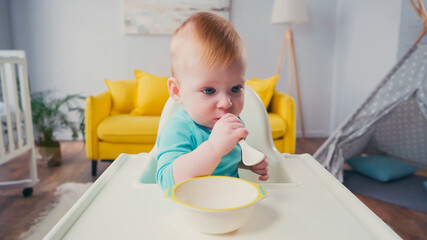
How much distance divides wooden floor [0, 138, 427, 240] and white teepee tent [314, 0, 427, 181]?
465 millimetres

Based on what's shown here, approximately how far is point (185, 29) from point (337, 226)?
41cm

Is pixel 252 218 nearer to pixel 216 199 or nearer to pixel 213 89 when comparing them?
pixel 216 199

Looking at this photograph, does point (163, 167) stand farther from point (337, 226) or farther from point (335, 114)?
point (335, 114)

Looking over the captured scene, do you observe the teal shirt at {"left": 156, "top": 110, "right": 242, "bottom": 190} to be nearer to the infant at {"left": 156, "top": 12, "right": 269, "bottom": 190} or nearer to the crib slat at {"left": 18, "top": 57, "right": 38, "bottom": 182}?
the infant at {"left": 156, "top": 12, "right": 269, "bottom": 190}

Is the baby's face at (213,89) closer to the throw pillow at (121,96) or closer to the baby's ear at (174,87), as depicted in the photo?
the baby's ear at (174,87)

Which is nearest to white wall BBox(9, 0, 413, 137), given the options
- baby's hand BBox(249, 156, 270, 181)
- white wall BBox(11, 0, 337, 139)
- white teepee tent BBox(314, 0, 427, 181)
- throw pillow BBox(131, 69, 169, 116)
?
white wall BBox(11, 0, 337, 139)

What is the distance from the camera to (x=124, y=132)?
225 centimetres

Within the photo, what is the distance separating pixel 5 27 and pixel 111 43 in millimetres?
1013

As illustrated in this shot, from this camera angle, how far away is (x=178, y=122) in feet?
2.03

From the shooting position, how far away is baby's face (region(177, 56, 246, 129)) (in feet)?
1.75

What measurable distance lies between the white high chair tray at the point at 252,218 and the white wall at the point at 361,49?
2.52 m

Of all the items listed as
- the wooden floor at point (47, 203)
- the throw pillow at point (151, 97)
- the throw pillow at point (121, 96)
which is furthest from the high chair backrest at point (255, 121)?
the throw pillow at point (121, 96)

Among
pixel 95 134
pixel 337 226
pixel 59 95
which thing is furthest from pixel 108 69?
pixel 337 226

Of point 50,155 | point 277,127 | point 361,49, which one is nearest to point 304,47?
point 361,49
